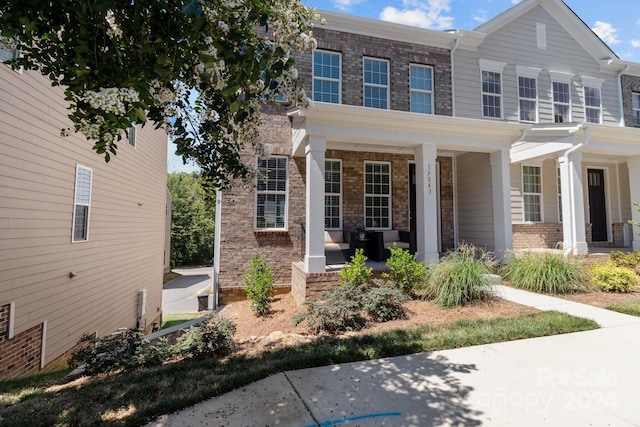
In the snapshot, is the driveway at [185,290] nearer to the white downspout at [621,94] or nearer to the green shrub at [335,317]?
the green shrub at [335,317]

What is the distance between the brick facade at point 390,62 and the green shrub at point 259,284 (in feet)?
16.3

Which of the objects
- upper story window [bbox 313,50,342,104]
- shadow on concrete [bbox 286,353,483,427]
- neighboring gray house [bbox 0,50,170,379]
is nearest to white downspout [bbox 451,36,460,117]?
upper story window [bbox 313,50,342,104]

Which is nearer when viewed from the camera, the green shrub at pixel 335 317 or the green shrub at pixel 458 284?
the green shrub at pixel 335 317

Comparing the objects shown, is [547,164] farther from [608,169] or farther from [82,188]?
[82,188]

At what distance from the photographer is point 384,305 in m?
5.64

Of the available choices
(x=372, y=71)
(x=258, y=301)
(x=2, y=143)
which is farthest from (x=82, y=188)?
(x=372, y=71)

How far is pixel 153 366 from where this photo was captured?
388cm

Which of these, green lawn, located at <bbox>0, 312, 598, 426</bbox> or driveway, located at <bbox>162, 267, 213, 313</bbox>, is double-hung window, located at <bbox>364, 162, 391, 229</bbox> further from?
driveway, located at <bbox>162, 267, 213, 313</bbox>

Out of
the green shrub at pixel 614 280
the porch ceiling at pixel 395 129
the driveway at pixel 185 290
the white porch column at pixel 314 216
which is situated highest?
the porch ceiling at pixel 395 129

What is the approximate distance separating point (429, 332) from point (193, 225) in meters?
24.1

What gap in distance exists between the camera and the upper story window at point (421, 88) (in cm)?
1040

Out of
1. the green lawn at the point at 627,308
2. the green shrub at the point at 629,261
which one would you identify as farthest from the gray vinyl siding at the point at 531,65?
the green lawn at the point at 627,308

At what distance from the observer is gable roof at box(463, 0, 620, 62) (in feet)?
35.7

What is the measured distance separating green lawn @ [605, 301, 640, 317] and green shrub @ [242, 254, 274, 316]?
652 centimetres
